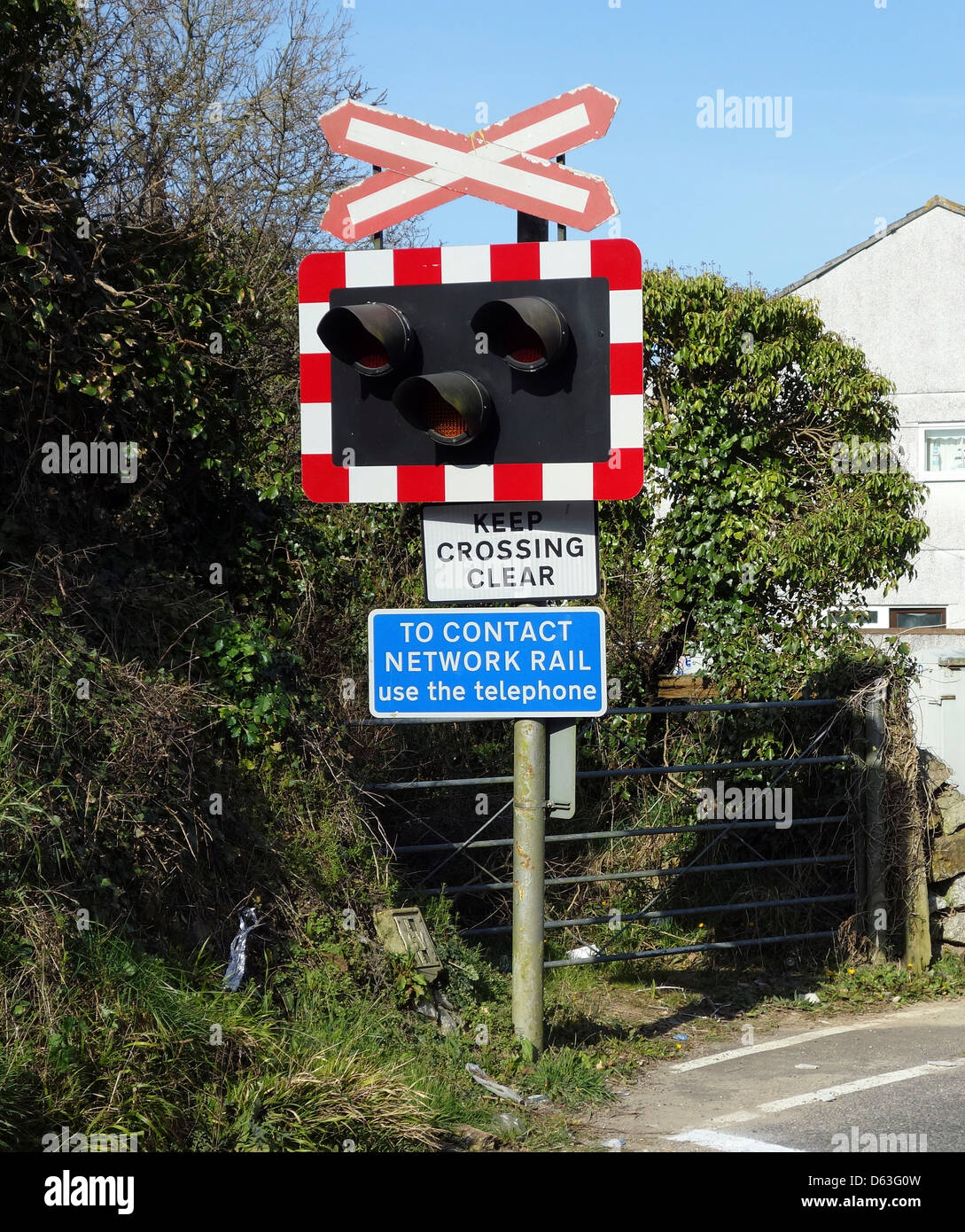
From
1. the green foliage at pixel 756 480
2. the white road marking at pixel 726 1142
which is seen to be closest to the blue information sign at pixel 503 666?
the white road marking at pixel 726 1142

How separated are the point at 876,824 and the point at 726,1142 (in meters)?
3.49

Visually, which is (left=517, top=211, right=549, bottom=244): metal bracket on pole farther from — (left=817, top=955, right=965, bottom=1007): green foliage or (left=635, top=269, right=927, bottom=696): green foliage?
(left=635, top=269, right=927, bottom=696): green foliage

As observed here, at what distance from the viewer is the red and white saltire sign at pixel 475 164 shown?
4836mm

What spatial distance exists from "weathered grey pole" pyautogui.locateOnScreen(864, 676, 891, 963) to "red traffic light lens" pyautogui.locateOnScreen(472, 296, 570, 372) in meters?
4.15

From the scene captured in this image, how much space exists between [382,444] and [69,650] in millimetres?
1621

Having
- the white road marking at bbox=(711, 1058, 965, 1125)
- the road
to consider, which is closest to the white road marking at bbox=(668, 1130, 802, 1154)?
the road

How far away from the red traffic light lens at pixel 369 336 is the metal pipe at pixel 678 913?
3.07 m

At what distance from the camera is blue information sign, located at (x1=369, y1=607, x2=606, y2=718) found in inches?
196

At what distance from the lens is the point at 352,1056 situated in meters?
4.51

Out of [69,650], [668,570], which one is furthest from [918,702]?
[69,650]

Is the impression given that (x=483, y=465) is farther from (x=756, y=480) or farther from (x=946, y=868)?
(x=756, y=480)
